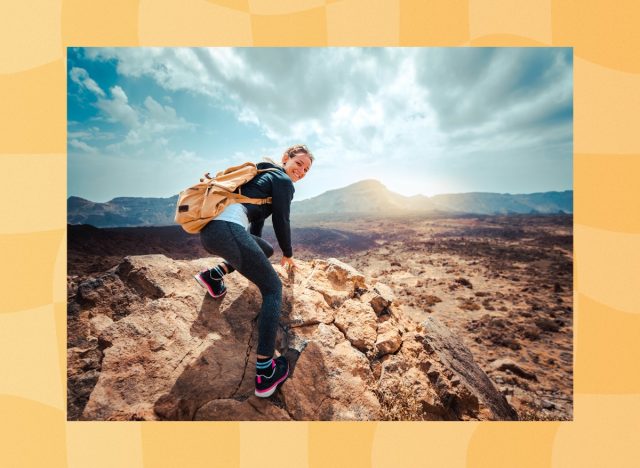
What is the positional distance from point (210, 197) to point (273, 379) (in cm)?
134

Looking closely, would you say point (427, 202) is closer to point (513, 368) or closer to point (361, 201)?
point (361, 201)

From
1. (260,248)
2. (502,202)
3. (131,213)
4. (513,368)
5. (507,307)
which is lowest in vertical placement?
(513,368)

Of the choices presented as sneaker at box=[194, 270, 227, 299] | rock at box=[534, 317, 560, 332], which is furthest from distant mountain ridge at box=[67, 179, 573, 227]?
sneaker at box=[194, 270, 227, 299]

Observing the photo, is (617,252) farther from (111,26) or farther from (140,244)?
(140,244)

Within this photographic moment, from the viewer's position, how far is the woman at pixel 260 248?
1789 millimetres

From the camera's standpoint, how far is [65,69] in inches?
84.7

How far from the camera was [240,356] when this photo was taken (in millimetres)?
2051

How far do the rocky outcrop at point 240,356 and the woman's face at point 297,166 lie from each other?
109cm

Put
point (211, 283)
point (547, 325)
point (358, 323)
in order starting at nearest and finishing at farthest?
point (211, 283) < point (358, 323) < point (547, 325)

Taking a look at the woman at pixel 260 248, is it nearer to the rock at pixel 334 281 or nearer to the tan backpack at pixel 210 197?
the tan backpack at pixel 210 197

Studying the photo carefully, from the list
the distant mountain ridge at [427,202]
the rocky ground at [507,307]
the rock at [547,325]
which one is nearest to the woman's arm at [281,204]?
the rocky ground at [507,307]

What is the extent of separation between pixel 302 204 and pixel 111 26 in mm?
125727

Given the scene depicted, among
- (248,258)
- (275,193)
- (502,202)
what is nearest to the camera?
(248,258)

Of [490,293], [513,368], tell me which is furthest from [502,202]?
[513,368]
